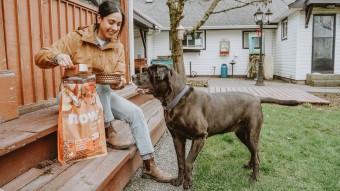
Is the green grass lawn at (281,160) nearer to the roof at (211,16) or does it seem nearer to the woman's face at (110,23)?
the woman's face at (110,23)

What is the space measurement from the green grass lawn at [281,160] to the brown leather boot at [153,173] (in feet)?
0.99

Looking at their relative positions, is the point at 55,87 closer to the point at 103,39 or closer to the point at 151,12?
the point at 103,39

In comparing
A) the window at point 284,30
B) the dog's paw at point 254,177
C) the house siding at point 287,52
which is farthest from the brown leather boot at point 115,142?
the window at point 284,30

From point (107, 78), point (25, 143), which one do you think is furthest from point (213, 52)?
point (25, 143)

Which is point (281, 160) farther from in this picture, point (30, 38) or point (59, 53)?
point (30, 38)

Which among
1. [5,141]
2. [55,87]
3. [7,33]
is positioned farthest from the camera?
[55,87]

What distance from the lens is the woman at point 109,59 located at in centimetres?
264

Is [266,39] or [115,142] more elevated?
[266,39]

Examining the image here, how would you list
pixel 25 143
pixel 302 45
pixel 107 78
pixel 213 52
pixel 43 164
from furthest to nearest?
pixel 213 52 → pixel 302 45 → pixel 107 78 → pixel 43 164 → pixel 25 143

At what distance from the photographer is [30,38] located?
10.4ft

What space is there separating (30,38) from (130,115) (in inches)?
53.5

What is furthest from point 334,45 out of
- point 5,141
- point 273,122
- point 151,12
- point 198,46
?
point 5,141

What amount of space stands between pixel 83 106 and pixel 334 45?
1341 cm

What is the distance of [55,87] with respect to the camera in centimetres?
361
